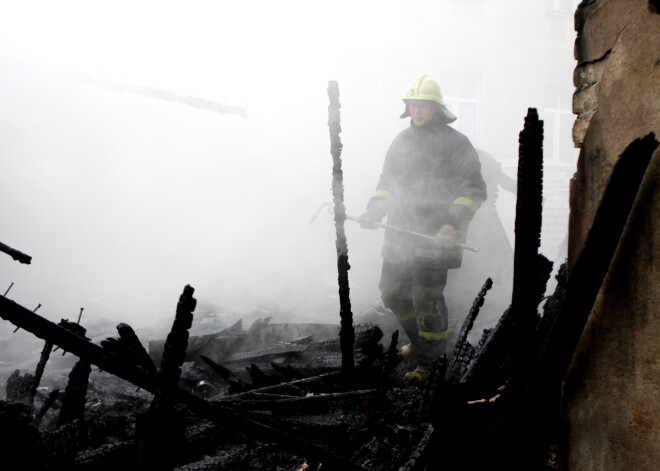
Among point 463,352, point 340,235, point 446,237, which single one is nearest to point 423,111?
point 446,237

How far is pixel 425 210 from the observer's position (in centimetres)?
481

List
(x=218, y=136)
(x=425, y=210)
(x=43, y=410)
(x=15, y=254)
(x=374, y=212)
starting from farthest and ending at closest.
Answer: (x=218, y=136)
(x=374, y=212)
(x=425, y=210)
(x=43, y=410)
(x=15, y=254)

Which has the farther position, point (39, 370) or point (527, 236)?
point (39, 370)

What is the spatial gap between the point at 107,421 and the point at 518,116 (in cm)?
1561

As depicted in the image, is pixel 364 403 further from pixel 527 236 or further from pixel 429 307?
pixel 527 236

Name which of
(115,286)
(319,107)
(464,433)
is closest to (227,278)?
(115,286)

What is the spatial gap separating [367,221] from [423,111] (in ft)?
4.61

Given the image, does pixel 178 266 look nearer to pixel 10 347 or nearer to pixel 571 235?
pixel 10 347

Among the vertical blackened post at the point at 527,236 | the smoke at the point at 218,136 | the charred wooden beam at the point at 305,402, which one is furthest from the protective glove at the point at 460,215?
the smoke at the point at 218,136

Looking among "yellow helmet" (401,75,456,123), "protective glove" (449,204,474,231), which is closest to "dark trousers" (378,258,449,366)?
"protective glove" (449,204,474,231)

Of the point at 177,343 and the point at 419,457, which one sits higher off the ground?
the point at 177,343

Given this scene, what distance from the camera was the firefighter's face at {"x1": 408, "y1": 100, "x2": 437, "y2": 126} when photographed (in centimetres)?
484

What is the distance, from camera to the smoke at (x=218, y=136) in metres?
9.52

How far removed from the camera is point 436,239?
4367mm
